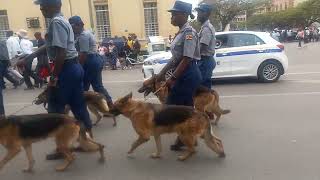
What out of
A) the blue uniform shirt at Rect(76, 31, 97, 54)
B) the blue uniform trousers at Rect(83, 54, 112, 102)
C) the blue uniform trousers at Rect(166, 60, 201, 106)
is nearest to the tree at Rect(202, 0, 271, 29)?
the blue uniform trousers at Rect(83, 54, 112, 102)

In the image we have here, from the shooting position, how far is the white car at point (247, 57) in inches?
474

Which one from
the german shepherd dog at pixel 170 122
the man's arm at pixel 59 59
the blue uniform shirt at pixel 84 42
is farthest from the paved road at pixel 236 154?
the blue uniform shirt at pixel 84 42

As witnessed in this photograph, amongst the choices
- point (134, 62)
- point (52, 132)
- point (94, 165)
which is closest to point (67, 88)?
point (52, 132)

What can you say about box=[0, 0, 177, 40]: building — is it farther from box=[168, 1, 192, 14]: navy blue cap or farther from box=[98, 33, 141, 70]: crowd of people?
box=[168, 1, 192, 14]: navy blue cap

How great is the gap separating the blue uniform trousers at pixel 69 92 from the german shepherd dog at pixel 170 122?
0.52m

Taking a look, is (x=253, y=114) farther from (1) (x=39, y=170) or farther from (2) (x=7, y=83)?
(2) (x=7, y=83)

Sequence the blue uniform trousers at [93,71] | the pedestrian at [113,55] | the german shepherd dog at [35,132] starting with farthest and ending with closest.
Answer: the pedestrian at [113,55], the blue uniform trousers at [93,71], the german shepherd dog at [35,132]

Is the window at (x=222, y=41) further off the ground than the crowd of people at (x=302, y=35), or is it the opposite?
the window at (x=222, y=41)

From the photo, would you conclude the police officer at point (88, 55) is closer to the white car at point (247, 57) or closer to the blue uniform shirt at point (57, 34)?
the blue uniform shirt at point (57, 34)

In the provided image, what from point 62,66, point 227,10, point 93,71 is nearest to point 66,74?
point 62,66

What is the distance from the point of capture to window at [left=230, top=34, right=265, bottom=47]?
12109 mm

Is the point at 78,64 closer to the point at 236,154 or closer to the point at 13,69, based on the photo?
the point at 236,154

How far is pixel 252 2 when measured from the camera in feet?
154

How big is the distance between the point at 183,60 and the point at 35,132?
1.98 metres
